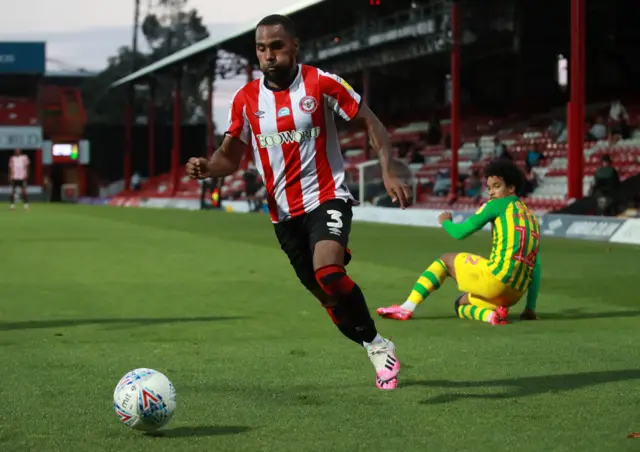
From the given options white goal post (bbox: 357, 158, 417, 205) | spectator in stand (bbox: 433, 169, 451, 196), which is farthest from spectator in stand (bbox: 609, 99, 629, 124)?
white goal post (bbox: 357, 158, 417, 205)

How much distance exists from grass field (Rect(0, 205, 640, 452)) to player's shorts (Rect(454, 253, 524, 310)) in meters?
0.24

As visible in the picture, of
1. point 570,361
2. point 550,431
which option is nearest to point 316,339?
point 570,361

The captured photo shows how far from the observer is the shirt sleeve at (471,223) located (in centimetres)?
852

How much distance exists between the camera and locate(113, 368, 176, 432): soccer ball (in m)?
5.18

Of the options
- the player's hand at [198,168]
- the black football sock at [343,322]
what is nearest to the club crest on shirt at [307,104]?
the player's hand at [198,168]

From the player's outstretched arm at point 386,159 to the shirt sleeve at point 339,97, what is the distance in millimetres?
52

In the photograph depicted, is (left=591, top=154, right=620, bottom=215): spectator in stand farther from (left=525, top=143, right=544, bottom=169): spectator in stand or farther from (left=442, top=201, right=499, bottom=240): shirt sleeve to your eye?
(left=442, top=201, right=499, bottom=240): shirt sleeve

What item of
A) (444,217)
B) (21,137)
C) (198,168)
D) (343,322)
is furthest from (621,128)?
(21,137)

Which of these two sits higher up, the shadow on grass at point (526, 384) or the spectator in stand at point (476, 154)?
the spectator in stand at point (476, 154)

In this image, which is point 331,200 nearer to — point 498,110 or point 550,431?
point 550,431

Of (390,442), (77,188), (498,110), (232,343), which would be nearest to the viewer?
(390,442)

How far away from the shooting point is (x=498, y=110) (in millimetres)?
43250

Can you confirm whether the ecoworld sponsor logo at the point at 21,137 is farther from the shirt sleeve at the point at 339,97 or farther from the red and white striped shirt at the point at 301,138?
the shirt sleeve at the point at 339,97

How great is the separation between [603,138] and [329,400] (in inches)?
1050
